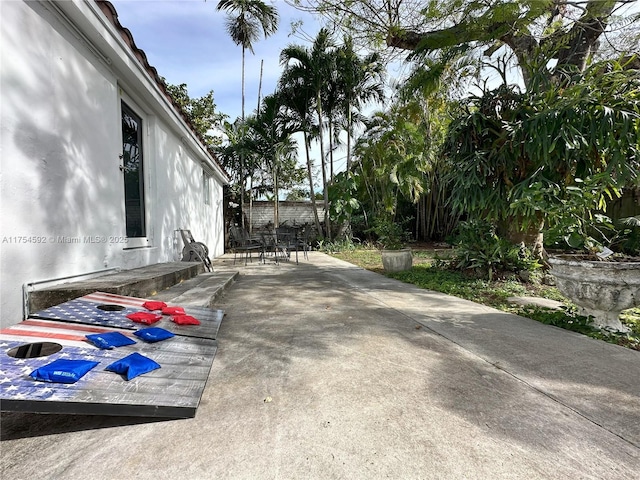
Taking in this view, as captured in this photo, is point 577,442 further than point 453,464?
Yes

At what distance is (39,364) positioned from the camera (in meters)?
1.38

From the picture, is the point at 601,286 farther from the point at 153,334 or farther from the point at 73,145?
the point at 73,145

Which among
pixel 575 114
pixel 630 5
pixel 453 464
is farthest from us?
pixel 630 5

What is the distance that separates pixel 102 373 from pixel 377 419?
4.22 feet

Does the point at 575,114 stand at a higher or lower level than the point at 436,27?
lower

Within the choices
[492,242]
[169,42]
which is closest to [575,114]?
[492,242]

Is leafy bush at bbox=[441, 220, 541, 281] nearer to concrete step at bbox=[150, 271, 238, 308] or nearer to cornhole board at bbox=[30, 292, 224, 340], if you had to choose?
concrete step at bbox=[150, 271, 238, 308]

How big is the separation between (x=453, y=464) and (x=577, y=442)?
575 millimetres

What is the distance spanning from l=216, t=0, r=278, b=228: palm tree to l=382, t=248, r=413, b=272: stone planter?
26.1 feet

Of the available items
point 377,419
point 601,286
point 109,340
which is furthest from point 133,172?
point 601,286

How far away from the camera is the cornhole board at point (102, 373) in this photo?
3.97 ft

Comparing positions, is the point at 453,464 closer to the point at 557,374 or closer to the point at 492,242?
the point at 557,374

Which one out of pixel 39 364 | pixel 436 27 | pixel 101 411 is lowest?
pixel 101 411

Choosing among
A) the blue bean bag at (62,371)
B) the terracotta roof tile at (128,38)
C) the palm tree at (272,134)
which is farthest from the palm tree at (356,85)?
the blue bean bag at (62,371)
